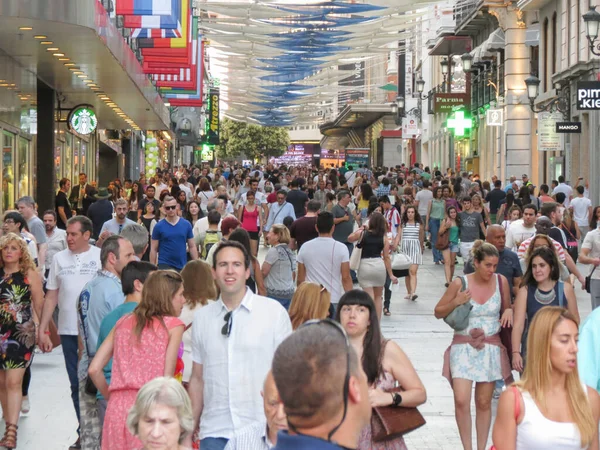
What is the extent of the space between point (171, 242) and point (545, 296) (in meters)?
6.13

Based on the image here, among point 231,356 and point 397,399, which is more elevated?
point 231,356

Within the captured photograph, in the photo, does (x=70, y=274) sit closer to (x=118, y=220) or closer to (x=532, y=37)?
(x=118, y=220)

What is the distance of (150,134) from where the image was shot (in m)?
57.5

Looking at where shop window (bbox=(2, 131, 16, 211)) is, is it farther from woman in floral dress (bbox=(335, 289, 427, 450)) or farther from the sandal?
woman in floral dress (bbox=(335, 289, 427, 450))

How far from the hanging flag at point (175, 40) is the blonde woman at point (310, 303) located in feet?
57.4

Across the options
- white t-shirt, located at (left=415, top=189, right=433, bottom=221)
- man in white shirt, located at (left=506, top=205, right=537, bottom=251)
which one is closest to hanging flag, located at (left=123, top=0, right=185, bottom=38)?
man in white shirt, located at (left=506, top=205, right=537, bottom=251)

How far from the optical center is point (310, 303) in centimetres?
747

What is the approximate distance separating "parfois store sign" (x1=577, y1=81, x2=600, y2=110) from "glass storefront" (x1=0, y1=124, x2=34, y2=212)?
10.2 metres

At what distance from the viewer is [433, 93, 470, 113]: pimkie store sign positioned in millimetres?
47122

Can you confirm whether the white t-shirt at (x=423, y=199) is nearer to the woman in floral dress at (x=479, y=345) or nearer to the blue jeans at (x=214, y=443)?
the woman in floral dress at (x=479, y=345)

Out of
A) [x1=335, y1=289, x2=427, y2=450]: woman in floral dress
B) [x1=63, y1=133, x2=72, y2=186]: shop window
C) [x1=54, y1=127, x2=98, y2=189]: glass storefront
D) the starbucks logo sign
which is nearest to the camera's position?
[x1=335, y1=289, x2=427, y2=450]: woman in floral dress

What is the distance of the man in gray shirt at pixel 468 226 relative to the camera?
1950 centimetres

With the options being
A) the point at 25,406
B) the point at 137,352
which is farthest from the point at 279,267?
→ the point at 137,352

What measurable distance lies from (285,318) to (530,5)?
3567 cm
